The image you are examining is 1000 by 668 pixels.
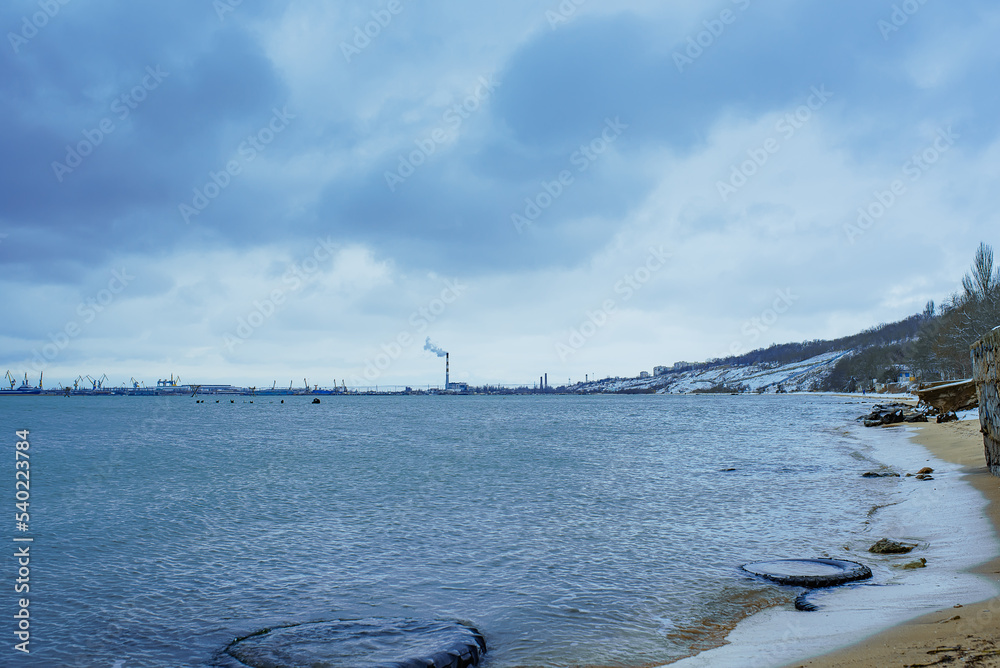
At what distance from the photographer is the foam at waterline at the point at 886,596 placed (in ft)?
25.8

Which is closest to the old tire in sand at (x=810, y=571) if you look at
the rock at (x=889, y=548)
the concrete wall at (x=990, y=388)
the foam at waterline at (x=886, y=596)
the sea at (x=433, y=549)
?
the foam at waterline at (x=886, y=596)

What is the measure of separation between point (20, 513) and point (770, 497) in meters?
25.4

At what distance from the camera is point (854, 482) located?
24047 millimetres

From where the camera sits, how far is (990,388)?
18.3m

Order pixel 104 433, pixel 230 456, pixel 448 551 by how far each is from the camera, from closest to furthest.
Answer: pixel 448 551
pixel 230 456
pixel 104 433

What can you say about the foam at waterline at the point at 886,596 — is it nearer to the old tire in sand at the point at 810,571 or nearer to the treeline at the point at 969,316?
the old tire in sand at the point at 810,571

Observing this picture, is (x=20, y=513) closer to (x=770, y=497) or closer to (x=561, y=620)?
(x=561, y=620)

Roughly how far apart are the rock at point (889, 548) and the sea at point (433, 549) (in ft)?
2.29

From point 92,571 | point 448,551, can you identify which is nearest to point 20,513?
point 92,571

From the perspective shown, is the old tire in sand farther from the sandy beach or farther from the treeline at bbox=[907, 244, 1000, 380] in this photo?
the treeline at bbox=[907, 244, 1000, 380]

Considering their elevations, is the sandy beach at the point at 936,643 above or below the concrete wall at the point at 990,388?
below

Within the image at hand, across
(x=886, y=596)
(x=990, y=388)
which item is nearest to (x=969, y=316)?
(x=990, y=388)

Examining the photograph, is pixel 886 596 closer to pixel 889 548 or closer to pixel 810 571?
pixel 810 571

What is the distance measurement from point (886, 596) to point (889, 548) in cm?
405
